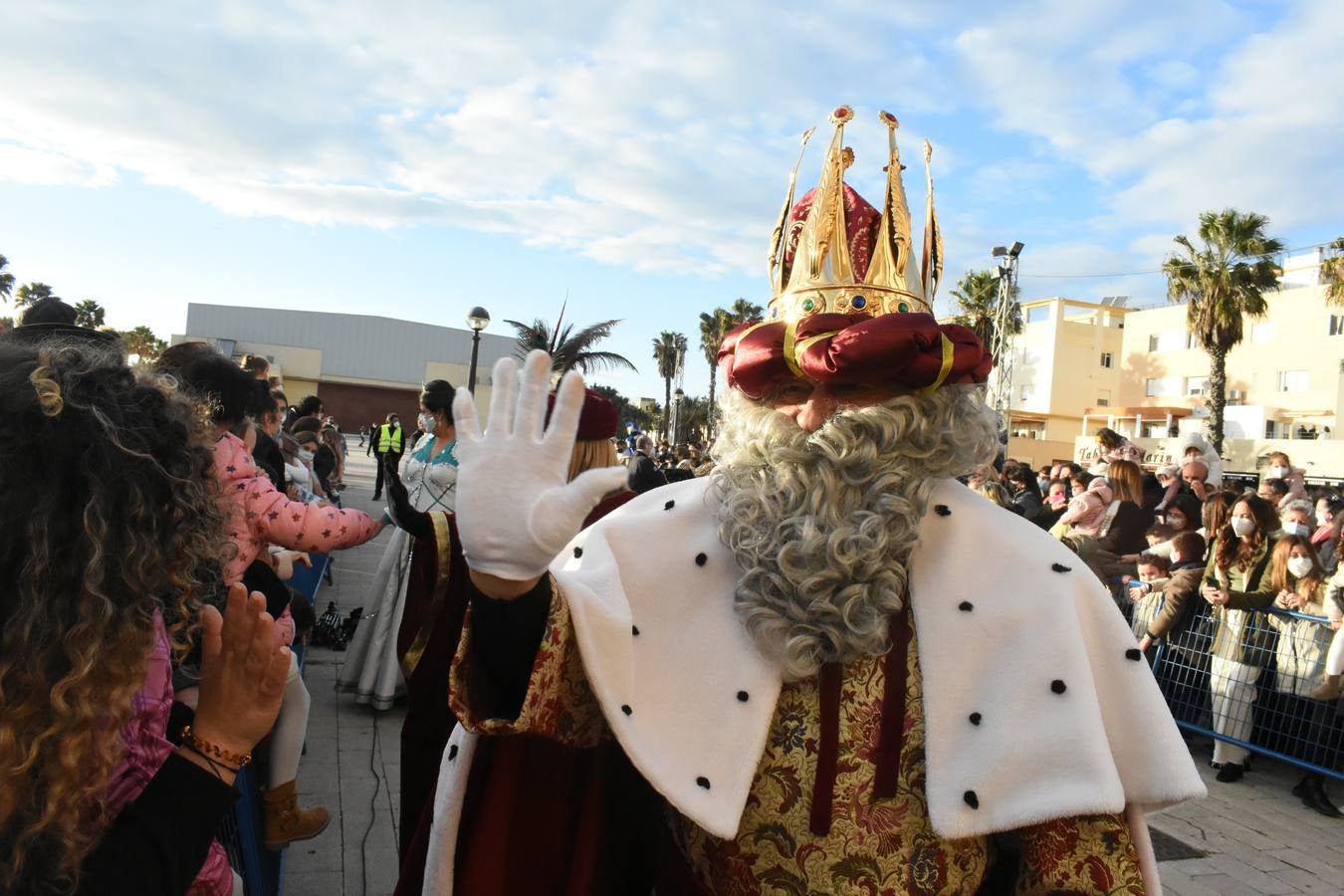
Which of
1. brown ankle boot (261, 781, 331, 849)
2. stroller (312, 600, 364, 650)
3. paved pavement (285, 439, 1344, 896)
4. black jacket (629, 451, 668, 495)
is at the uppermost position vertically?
black jacket (629, 451, 668, 495)

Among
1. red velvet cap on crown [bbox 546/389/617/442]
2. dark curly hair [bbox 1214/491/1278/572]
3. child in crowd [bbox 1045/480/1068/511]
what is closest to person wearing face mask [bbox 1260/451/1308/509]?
child in crowd [bbox 1045/480/1068/511]

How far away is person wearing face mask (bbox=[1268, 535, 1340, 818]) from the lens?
5.31 m

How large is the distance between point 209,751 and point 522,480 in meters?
0.69

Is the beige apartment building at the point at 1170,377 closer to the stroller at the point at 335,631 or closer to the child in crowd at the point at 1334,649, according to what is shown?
the child in crowd at the point at 1334,649

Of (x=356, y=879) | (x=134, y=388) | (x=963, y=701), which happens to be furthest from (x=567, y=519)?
(x=356, y=879)

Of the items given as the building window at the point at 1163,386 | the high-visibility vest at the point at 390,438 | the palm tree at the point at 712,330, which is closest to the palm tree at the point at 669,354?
the palm tree at the point at 712,330

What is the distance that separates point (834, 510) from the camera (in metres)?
2.02

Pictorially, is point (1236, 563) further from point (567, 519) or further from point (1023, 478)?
point (567, 519)

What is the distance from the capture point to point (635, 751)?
1749mm

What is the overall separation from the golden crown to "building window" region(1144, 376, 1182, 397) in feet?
133

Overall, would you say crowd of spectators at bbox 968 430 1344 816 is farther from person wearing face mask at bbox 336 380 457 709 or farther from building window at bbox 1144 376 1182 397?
building window at bbox 1144 376 1182 397

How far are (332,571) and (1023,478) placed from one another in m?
7.32

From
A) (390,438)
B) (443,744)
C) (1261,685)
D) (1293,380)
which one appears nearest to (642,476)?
(1261,685)

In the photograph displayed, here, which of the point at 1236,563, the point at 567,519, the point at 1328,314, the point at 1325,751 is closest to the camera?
the point at 567,519
